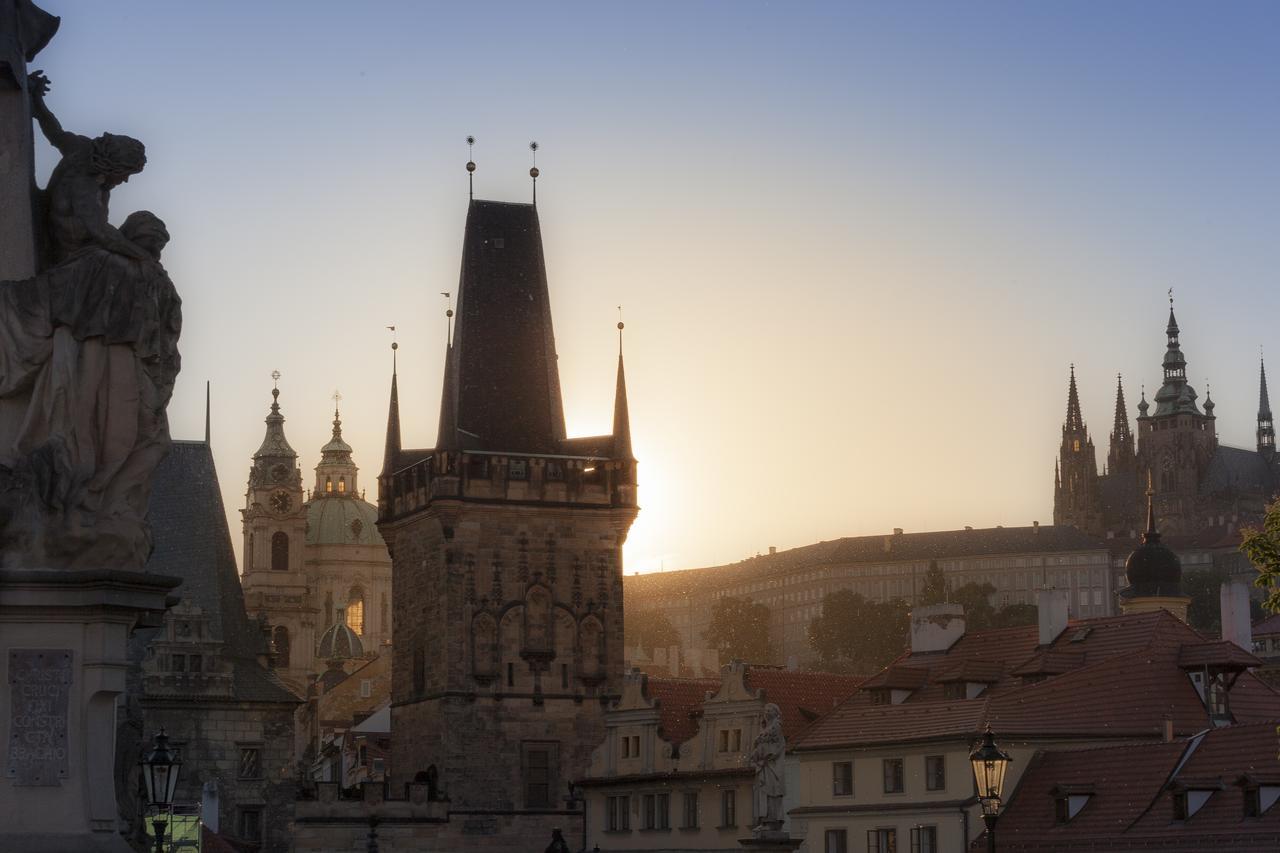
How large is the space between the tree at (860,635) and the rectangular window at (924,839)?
122737 millimetres

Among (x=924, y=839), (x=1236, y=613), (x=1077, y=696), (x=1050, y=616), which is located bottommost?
(x=924, y=839)

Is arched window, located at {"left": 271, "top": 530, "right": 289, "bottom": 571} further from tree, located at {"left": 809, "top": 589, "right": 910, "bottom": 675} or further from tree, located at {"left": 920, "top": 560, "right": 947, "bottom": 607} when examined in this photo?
tree, located at {"left": 920, "top": 560, "right": 947, "bottom": 607}

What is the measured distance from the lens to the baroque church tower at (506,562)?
77062mm

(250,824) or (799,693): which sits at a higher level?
(799,693)

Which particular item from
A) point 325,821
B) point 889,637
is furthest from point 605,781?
point 889,637

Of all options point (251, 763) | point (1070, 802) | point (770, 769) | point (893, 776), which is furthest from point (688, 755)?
point (770, 769)

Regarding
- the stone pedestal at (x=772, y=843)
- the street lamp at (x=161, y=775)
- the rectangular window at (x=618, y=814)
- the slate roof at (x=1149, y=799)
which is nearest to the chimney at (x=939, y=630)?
the rectangular window at (x=618, y=814)

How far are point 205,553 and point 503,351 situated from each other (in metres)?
12.0

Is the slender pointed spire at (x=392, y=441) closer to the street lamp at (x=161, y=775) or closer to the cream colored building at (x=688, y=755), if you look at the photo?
the cream colored building at (x=688, y=755)

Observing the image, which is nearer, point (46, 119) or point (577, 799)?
point (46, 119)

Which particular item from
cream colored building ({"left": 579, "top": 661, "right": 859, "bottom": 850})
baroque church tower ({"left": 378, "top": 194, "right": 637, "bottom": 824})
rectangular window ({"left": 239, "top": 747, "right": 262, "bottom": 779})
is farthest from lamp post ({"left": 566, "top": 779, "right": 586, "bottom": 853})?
rectangular window ({"left": 239, "top": 747, "right": 262, "bottom": 779})

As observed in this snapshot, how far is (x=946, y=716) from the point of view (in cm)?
6231

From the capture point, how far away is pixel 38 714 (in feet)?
40.7

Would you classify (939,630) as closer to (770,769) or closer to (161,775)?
(770,769)
